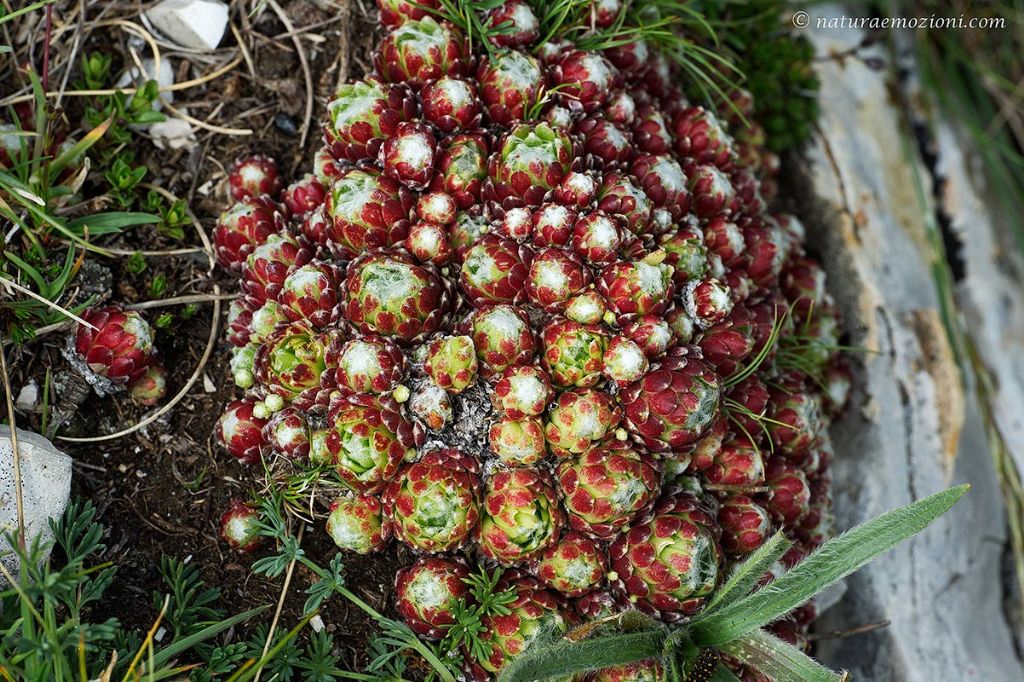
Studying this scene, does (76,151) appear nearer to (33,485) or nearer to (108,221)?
(108,221)

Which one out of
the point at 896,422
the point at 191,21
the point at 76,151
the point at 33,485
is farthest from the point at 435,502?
the point at 896,422

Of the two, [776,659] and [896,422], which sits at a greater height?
[776,659]

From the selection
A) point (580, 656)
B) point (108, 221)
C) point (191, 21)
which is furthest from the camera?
point (191, 21)

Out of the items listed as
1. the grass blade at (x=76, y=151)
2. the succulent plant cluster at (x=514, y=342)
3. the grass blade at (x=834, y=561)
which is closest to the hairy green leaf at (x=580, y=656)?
the succulent plant cluster at (x=514, y=342)

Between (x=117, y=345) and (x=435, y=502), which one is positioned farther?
(x=117, y=345)

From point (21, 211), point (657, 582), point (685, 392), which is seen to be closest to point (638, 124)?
point (685, 392)

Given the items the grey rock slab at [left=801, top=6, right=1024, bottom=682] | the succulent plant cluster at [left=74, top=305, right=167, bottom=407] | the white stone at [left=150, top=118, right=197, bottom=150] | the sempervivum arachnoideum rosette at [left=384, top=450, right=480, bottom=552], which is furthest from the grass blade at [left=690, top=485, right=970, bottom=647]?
the white stone at [left=150, top=118, right=197, bottom=150]
